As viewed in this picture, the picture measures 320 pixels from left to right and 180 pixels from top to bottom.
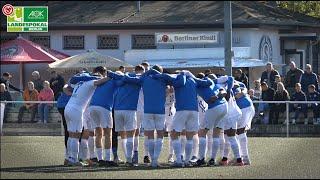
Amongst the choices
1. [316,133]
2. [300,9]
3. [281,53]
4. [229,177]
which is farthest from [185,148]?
[300,9]

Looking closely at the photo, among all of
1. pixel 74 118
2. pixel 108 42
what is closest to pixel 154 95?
pixel 74 118

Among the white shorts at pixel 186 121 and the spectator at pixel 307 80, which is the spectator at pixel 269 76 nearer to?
the spectator at pixel 307 80

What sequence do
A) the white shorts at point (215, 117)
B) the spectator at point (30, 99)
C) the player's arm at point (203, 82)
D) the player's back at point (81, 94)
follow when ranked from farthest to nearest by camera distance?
the spectator at point (30, 99) < the white shorts at point (215, 117) < the player's arm at point (203, 82) < the player's back at point (81, 94)

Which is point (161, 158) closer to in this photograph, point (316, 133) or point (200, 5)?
point (316, 133)

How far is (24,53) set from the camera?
127 ft

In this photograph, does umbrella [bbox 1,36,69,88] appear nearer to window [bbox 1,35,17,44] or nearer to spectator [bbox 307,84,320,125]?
window [bbox 1,35,17,44]

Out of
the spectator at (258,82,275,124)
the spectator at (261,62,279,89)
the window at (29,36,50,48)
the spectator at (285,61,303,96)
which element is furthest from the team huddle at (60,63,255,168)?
the window at (29,36,50,48)

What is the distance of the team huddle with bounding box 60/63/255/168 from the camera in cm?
1997

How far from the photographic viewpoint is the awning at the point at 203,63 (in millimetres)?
37688

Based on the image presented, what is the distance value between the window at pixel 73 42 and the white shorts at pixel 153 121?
22396 mm

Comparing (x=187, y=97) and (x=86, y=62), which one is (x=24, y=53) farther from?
(x=187, y=97)

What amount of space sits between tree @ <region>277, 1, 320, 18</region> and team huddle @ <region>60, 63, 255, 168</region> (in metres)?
30.9

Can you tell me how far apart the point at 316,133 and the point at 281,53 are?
13.0 metres

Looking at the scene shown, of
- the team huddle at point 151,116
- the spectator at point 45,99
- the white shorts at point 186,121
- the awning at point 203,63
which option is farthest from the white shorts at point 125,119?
the awning at point 203,63
